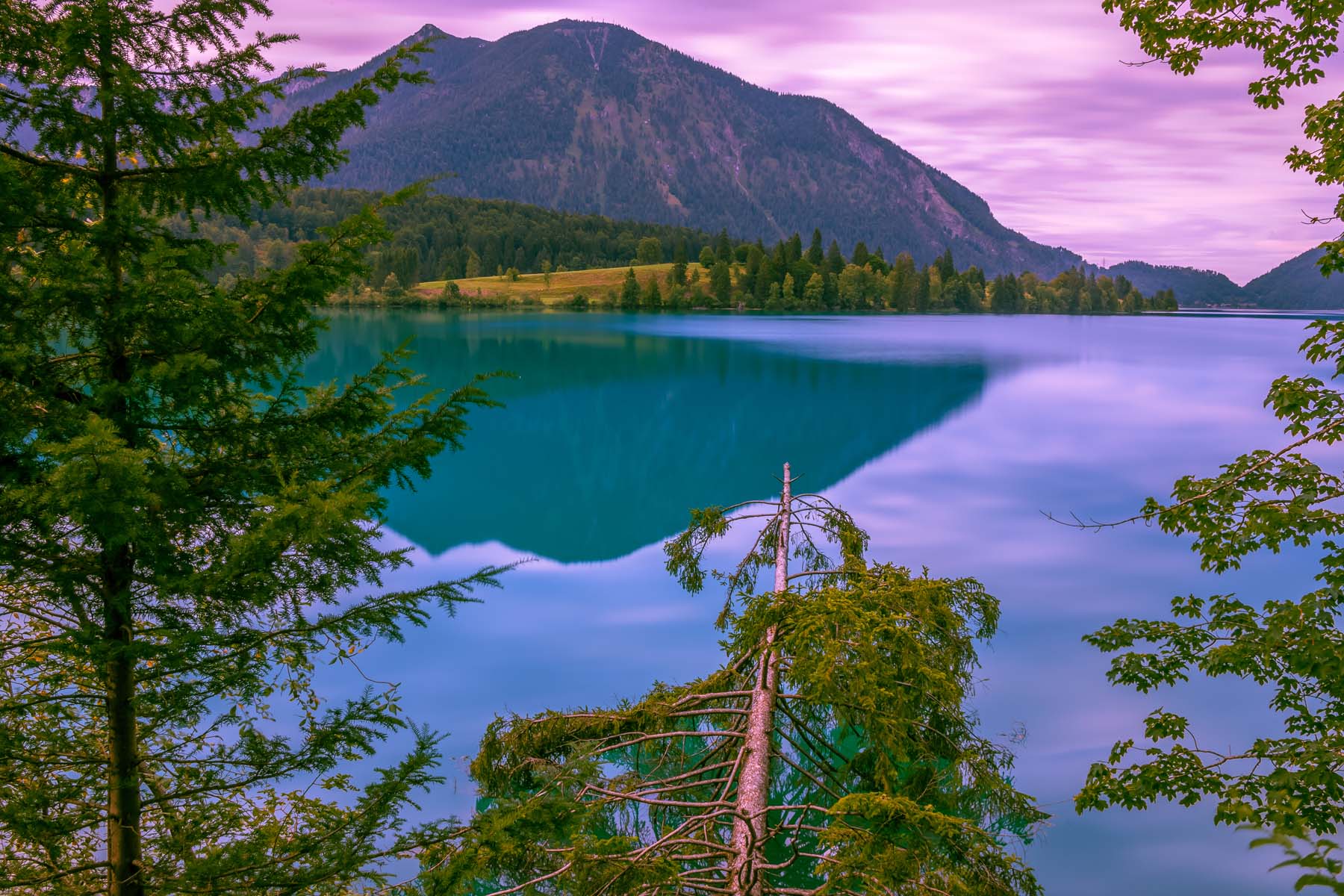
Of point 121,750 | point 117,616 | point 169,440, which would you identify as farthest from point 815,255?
point 121,750

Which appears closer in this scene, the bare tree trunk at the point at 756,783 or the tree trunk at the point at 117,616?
the tree trunk at the point at 117,616

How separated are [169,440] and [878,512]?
97.2 feet

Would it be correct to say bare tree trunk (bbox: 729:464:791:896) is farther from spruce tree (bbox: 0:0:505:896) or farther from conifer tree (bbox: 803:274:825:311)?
conifer tree (bbox: 803:274:825:311)

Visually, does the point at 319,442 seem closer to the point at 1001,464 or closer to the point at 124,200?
the point at 124,200

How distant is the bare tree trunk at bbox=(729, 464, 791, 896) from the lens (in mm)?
6609

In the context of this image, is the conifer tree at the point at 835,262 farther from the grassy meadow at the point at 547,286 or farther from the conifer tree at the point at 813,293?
the grassy meadow at the point at 547,286

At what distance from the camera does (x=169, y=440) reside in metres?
6.19

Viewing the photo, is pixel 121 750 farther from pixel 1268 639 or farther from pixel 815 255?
pixel 815 255

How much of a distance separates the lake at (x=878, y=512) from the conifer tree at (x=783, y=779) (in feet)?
12.6

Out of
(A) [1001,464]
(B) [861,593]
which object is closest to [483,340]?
(A) [1001,464]

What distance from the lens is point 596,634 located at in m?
21.8

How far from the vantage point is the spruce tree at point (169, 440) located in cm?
494

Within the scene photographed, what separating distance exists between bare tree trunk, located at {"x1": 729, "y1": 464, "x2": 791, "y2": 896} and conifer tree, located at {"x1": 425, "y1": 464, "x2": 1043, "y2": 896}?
0.02 m

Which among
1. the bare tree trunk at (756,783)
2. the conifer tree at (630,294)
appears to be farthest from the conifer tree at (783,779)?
the conifer tree at (630,294)
